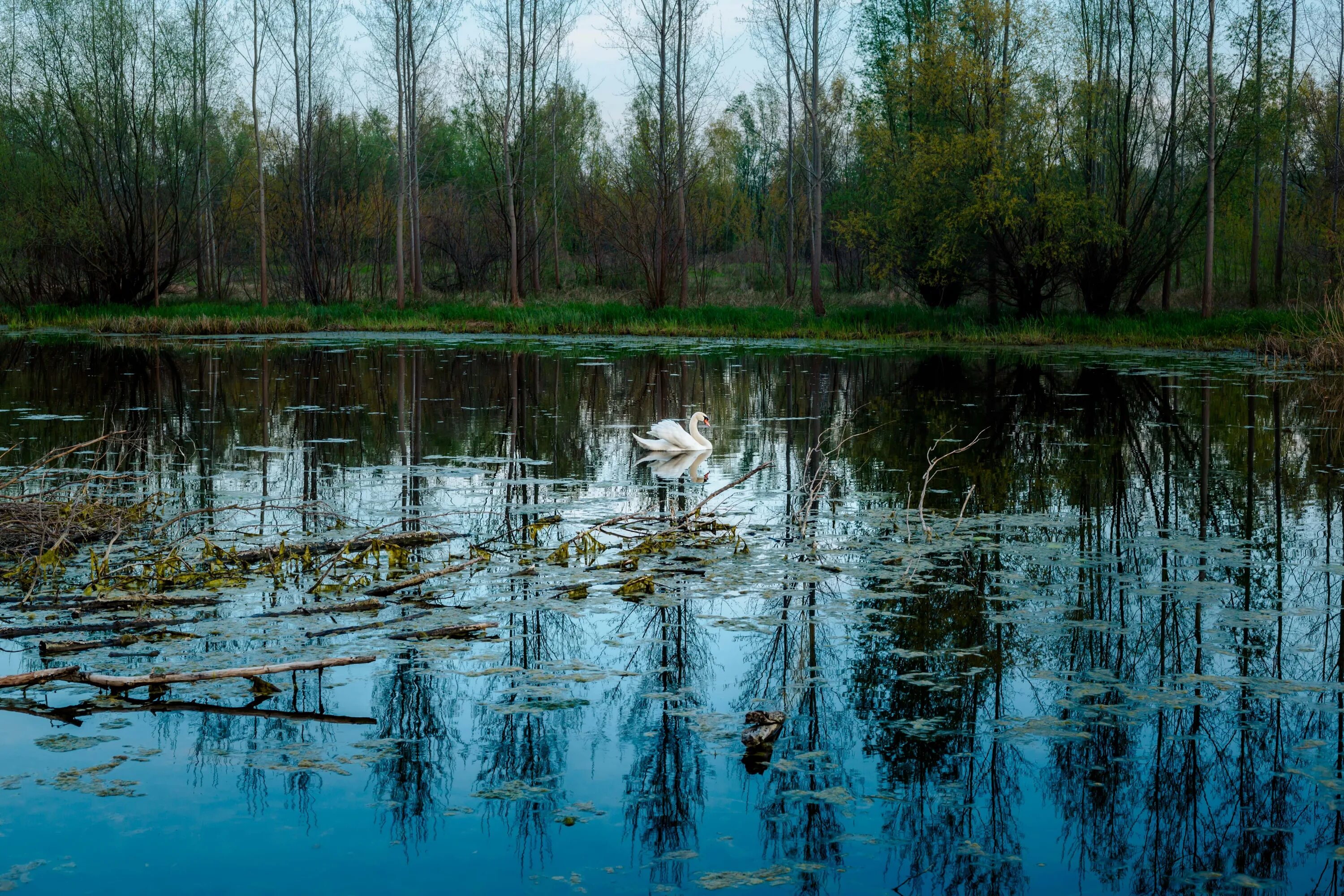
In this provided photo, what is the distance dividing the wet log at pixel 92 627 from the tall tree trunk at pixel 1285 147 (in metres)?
33.3

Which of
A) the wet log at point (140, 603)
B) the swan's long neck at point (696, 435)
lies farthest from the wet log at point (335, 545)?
the swan's long neck at point (696, 435)

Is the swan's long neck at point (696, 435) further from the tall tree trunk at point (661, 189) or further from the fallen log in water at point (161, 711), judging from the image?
the tall tree trunk at point (661, 189)

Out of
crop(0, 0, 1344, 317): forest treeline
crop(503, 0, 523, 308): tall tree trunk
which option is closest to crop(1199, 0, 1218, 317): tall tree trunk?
crop(0, 0, 1344, 317): forest treeline

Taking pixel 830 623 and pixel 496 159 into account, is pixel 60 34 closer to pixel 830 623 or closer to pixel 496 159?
pixel 496 159

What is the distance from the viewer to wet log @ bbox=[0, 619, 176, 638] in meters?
4.88

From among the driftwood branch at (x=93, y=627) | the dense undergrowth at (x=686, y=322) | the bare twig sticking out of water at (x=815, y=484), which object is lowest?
the driftwood branch at (x=93, y=627)

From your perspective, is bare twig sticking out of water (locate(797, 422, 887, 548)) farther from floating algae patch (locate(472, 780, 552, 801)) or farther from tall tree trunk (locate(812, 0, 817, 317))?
tall tree trunk (locate(812, 0, 817, 317))

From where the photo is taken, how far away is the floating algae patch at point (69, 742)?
396cm

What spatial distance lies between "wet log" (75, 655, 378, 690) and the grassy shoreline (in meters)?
24.5

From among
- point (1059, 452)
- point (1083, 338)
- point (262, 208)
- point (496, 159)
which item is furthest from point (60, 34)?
point (1059, 452)

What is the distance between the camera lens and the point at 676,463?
34.0 feet

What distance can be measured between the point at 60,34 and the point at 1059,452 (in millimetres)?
32870

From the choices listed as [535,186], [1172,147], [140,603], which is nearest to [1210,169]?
[1172,147]

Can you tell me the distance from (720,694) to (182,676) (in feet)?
6.60
